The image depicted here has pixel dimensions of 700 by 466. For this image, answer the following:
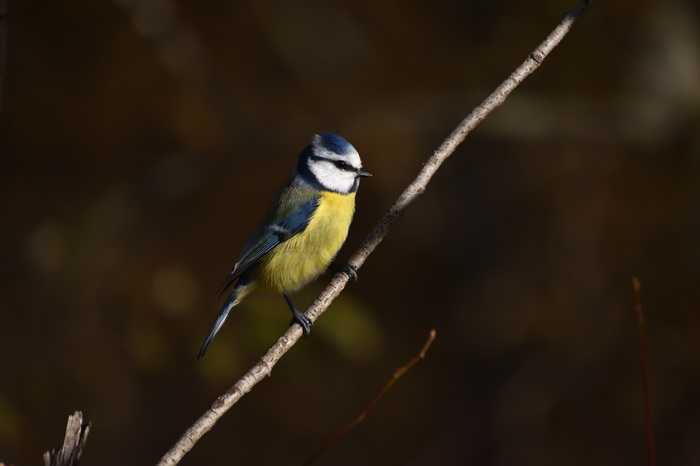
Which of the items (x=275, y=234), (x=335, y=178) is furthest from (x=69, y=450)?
(x=335, y=178)

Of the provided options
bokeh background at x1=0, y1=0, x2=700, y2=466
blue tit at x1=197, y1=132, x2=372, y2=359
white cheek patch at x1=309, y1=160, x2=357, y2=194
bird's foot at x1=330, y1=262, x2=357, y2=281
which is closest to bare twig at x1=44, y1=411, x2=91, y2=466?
bird's foot at x1=330, y1=262, x2=357, y2=281

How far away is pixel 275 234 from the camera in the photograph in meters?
2.23

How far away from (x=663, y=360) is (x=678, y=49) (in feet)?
5.28

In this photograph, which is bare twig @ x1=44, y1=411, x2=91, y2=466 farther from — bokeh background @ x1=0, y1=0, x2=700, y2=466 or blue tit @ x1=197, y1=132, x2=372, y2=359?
bokeh background @ x1=0, y1=0, x2=700, y2=466

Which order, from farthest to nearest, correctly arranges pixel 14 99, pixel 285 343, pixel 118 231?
pixel 14 99
pixel 118 231
pixel 285 343

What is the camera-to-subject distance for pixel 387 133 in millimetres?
4082

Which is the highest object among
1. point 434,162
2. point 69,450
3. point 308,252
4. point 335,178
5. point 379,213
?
point 434,162

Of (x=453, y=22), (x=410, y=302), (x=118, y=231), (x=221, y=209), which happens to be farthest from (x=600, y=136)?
(x=118, y=231)

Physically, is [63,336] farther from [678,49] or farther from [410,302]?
[678,49]

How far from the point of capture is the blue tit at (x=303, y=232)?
87.5 inches

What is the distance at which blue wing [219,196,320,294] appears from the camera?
220 cm

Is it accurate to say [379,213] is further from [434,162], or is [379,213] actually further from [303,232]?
[434,162]

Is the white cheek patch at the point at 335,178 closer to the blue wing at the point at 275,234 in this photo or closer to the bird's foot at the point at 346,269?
the blue wing at the point at 275,234

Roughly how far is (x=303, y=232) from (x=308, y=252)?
0.22ft
